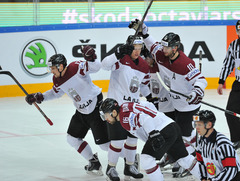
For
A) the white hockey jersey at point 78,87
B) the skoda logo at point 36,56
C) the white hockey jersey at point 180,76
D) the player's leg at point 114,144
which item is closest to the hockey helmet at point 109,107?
the player's leg at point 114,144

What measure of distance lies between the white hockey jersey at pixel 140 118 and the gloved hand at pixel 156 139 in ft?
0.13

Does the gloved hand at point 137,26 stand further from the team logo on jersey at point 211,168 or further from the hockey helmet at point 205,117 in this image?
the team logo on jersey at point 211,168

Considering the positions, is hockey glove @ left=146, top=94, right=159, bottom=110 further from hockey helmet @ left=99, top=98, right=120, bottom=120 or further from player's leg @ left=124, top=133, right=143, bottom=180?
hockey helmet @ left=99, top=98, right=120, bottom=120

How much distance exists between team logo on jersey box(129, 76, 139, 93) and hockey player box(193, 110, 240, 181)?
1.37 meters

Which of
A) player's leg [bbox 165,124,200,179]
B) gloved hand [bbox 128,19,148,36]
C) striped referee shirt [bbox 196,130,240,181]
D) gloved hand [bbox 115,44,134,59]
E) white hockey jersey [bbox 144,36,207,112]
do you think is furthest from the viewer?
gloved hand [bbox 128,19,148,36]

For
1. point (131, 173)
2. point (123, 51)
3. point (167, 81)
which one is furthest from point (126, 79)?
point (131, 173)

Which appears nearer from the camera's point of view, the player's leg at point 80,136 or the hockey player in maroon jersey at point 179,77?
the hockey player in maroon jersey at point 179,77

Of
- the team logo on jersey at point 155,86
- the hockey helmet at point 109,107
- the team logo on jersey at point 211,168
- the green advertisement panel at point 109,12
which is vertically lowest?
the team logo on jersey at point 211,168

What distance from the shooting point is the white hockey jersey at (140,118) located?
502 cm

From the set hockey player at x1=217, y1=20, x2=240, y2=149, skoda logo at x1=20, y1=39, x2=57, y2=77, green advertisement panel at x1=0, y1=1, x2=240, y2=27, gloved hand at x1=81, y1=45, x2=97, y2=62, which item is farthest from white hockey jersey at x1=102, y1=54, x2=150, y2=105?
green advertisement panel at x1=0, y1=1, x2=240, y2=27

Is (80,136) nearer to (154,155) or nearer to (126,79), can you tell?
(126,79)

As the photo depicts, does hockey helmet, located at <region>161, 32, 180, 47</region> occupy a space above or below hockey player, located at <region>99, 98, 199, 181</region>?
above

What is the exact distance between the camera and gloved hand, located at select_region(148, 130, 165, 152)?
4.93m

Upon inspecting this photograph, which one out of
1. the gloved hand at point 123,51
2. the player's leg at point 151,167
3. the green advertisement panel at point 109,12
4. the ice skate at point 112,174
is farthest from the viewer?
the green advertisement panel at point 109,12
